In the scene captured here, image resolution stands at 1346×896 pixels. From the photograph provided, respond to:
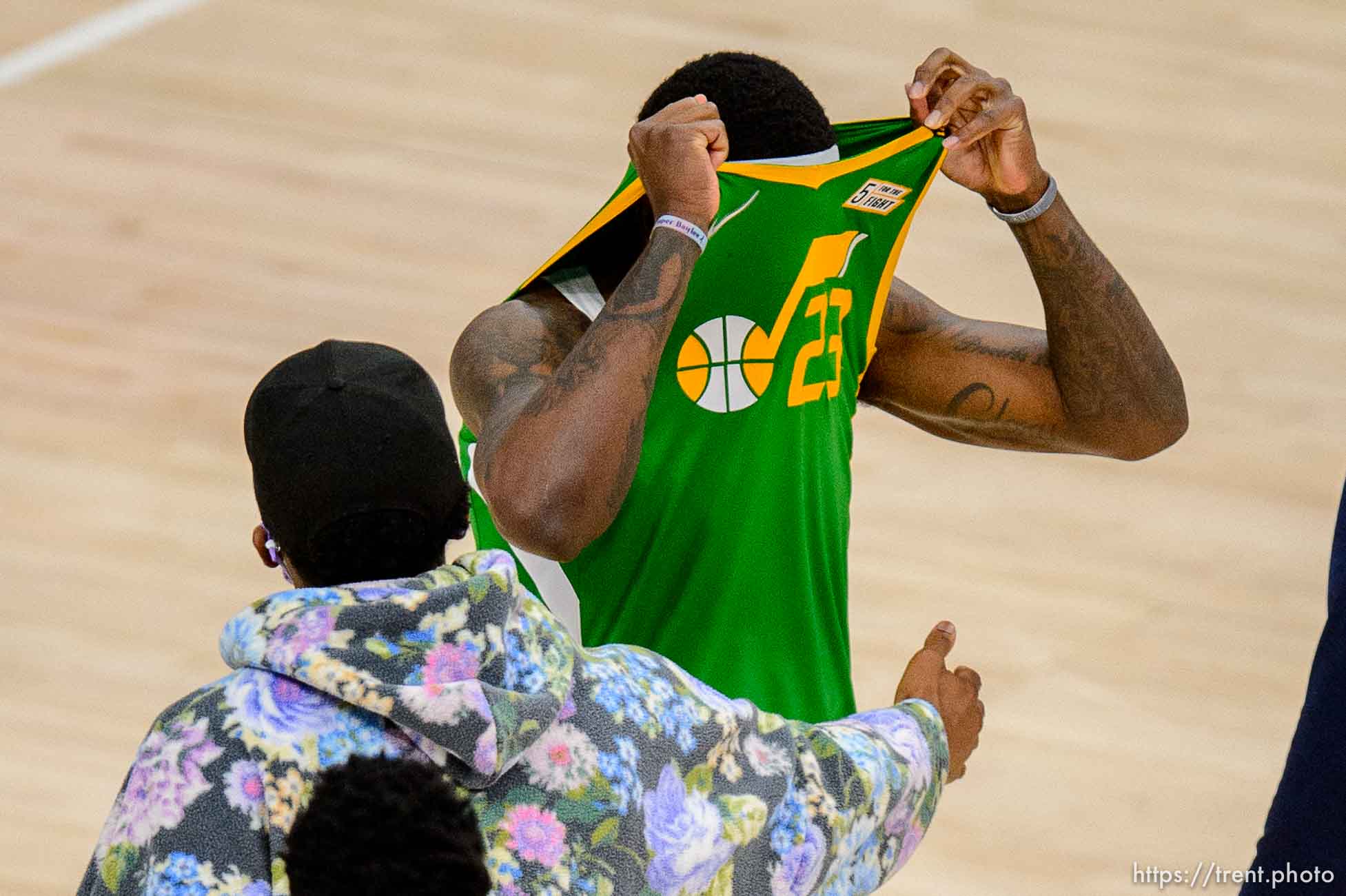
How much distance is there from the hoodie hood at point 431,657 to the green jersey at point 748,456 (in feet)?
1.68

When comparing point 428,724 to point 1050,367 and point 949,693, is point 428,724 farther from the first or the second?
point 1050,367

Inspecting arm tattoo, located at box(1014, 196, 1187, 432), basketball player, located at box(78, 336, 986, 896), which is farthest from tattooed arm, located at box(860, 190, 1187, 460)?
basketball player, located at box(78, 336, 986, 896)

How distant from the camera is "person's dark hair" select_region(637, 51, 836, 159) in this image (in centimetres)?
177

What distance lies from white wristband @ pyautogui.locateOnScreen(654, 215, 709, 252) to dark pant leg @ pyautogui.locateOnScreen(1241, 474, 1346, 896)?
60cm

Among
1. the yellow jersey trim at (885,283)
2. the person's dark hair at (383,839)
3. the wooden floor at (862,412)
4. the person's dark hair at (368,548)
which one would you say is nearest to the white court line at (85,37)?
the wooden floor at (862,412)

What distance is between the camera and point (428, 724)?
1.18m

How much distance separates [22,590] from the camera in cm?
330

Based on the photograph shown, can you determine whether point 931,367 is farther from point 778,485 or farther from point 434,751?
point 434,751

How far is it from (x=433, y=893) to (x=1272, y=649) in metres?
2.68

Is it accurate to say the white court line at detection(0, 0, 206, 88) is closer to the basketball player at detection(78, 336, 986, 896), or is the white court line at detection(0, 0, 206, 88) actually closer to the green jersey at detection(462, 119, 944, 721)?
the green jersey at detection(462, 119, 944, 721)

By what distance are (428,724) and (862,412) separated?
289 centimetres

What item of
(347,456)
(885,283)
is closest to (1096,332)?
(885,283)

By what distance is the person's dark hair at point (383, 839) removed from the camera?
1.05 metres

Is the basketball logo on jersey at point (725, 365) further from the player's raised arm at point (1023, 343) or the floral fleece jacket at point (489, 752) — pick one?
the floral fleece jacket at point (489, 752)
